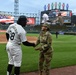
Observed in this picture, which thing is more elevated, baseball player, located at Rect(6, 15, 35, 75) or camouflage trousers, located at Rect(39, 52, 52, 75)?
baseball player, located at Rect(6, 15, 35, 75)

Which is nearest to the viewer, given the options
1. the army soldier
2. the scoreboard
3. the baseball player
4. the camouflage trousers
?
the baseball player

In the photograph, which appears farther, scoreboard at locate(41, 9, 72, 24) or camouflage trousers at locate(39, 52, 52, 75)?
scoreboard at locate(41, 9, 72, 24)

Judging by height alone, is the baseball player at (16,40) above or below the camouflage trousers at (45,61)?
above

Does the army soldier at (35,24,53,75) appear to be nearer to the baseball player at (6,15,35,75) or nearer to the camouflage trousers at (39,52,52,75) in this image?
the camouflage trousers at (39,52,52,75)

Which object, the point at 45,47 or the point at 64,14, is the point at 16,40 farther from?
the point at 64,14

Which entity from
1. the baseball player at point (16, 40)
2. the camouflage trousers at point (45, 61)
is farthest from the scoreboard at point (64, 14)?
the baseball player at point (16, 40)

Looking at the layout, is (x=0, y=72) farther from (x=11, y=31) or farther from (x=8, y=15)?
(x=8, y=15)

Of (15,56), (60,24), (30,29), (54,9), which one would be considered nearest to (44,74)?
(15,56)

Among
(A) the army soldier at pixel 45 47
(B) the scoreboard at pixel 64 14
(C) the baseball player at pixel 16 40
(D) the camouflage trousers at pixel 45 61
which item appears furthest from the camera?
(B) the scoreboard at pixel 64 14

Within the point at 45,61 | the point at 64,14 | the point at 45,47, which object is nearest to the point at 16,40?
the point at 45,47

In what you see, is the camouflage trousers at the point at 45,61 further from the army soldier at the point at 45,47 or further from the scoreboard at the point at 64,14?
the scoreboard at the point at 64,14

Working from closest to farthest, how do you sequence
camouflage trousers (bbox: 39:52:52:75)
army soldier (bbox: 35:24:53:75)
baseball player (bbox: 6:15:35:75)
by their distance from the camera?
baseball player (bbox: 6:15:35:75)
army soldier (bbox: 35:24:53:75)
camouflage trousers (bbox: 39:52:52:75)

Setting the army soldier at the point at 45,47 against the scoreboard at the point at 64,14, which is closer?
the army soldier at the point at 45,47

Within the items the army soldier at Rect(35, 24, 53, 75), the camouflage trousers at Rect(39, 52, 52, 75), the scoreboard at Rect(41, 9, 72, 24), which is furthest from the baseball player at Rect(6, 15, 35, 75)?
the scoreboard at Rect(41, 9, 72, 24)
